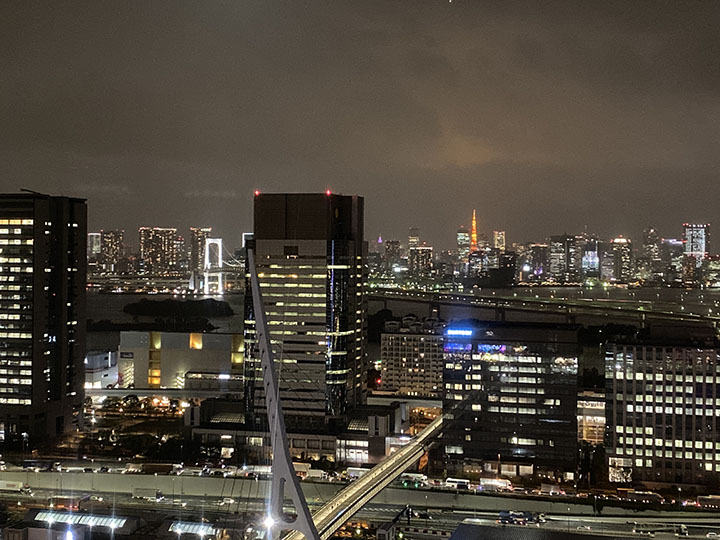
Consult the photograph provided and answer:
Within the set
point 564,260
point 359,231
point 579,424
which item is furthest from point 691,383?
point 564,260

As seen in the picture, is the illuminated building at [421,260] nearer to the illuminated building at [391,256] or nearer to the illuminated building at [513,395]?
the illuminated building at [391,256]

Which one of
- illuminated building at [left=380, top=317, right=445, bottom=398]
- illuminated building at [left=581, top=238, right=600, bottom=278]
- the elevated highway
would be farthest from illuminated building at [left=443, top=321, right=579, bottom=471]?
illuminated building at [left=581, top=238, right=600, bottom=278]

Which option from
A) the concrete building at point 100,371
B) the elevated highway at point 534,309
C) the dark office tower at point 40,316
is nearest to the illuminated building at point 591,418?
the dark office tower at point 40,316

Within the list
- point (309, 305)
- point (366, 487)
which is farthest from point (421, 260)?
point (366, 487)

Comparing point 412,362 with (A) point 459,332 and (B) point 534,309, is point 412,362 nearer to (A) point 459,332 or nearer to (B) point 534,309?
(A) point 459,332

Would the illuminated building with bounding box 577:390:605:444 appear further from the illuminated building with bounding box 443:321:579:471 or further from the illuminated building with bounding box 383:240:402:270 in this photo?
the illuminated building with bounding box 383:240:402:270

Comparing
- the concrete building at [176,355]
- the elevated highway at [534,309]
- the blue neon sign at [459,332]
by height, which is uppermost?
the blue neon sign at [459,332]

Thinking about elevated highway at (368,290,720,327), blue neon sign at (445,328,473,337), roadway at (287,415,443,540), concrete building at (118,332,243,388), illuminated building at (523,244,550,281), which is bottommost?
roadway at (287,415,443,540)
